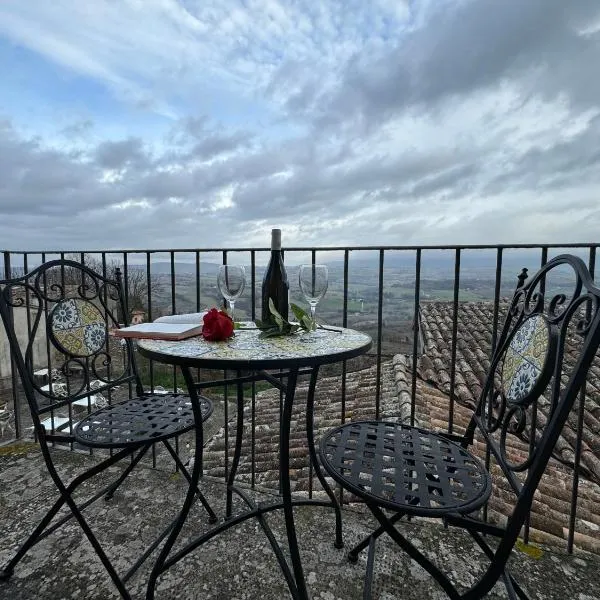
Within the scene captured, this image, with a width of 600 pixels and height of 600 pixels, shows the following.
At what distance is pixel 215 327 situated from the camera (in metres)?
1.24

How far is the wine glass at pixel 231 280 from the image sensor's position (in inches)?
59.0

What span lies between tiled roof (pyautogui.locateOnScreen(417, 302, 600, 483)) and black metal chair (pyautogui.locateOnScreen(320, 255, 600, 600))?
1.41 metres

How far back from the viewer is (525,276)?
133 centimetres

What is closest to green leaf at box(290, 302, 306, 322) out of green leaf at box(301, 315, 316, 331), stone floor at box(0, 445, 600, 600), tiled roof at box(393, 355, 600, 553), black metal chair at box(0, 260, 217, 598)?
green leaf at box(301, 315, 316, 331)

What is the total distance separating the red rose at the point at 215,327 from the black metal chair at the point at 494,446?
0.54 metres

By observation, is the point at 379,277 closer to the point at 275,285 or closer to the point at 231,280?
the point at 275,285

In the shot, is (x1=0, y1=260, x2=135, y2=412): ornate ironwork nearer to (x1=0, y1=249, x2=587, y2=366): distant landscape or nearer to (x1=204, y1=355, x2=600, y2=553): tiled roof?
(x1=0, y1=249, x2=587, y2=366): distant landscape

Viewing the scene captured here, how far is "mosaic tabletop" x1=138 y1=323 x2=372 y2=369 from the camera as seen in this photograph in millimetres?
994

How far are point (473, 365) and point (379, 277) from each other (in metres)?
4.04

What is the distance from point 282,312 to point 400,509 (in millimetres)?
874

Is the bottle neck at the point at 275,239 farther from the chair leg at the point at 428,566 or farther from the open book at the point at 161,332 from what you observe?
the chair leg at the point at 428,566

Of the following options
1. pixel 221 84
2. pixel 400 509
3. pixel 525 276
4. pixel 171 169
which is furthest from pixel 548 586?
pixel 171 169

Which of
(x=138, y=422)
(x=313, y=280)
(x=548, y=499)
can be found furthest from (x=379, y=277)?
(x=548, y=499)

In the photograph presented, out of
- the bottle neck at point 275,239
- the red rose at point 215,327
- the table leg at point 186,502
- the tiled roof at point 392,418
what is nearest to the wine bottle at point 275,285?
the bottle neck at point 275,239
